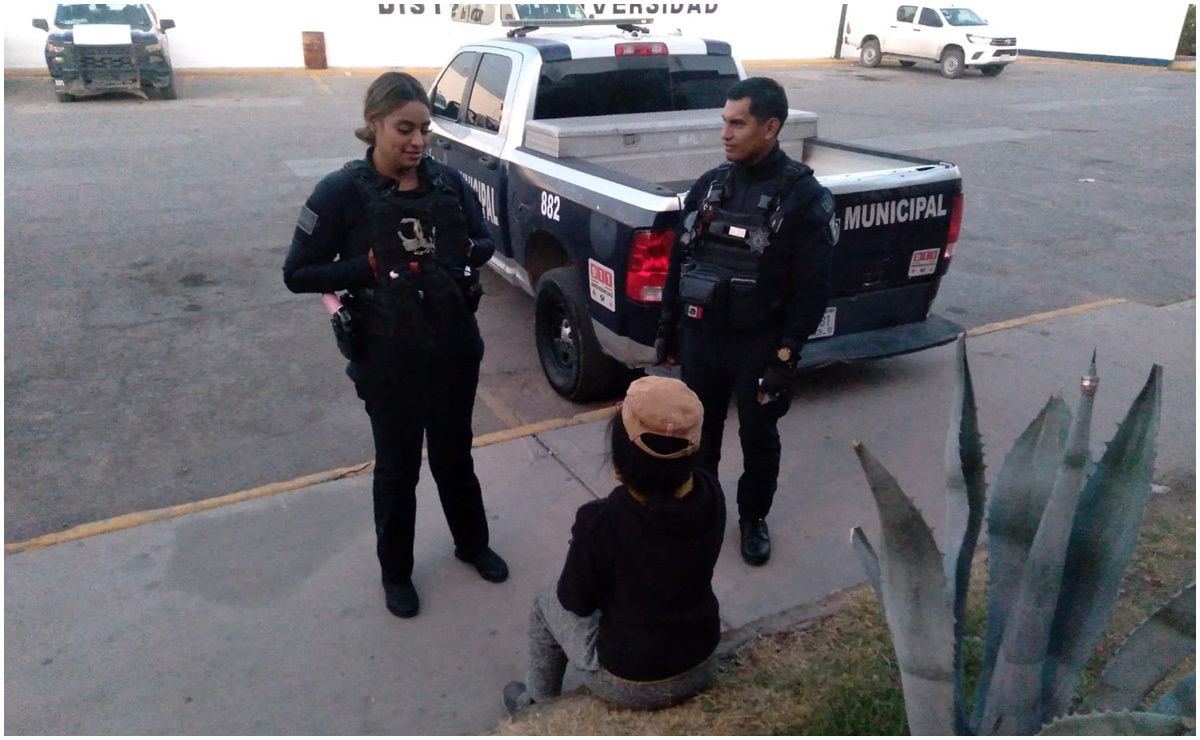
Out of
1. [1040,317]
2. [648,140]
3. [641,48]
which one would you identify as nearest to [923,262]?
[648,140]

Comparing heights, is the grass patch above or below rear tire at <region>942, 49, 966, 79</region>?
above

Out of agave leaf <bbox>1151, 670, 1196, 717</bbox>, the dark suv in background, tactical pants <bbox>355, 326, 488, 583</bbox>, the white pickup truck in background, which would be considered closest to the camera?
agave leaf <bbox>1151, 670, 1196, 717</bbox>

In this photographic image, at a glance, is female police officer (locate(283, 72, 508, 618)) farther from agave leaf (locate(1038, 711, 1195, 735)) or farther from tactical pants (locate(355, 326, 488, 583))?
agave leaf (locate(1038, 711, 1195, 735))

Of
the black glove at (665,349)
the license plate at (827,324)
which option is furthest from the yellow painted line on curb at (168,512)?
the license plate at (827,324)

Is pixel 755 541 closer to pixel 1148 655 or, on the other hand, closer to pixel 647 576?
pixel 647 576

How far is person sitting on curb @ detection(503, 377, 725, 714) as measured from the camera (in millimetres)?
2240

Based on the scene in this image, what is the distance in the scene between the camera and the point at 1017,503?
218cm

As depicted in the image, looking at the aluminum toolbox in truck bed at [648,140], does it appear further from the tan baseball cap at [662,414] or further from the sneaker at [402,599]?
the tan baseball cap at [662,414]

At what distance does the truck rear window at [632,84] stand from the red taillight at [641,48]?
3cm

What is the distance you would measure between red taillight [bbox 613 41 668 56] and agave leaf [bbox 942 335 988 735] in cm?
420

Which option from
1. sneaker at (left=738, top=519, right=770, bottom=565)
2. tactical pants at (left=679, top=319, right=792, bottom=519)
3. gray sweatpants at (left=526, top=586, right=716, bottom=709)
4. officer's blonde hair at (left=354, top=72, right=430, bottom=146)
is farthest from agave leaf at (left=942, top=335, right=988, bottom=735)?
officer's blonde hair at (left=354, top=72, right=430, bottom=146)

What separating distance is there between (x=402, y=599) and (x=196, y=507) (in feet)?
4.07

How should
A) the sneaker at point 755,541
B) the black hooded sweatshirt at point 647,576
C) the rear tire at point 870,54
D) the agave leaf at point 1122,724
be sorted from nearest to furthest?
1. the agave leaf at point 1122,724
2. the black hooded sweatshirt at point 647,576
3. the sneaker at point 755,541
4. the rear tire at point 870,54

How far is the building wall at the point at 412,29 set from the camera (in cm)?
2294
